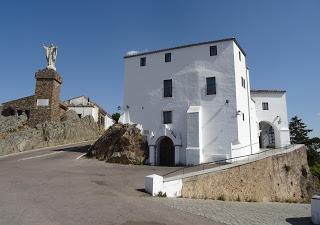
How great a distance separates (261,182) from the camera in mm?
22203

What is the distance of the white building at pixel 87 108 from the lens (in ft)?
161

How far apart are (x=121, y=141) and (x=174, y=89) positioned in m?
6.54

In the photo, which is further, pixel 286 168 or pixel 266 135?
pixel 266 135

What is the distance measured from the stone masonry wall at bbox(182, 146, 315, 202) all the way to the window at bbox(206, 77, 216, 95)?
697cm

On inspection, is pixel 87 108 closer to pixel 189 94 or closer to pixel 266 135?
pixel 189 94

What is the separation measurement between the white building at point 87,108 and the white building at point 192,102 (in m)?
22.4

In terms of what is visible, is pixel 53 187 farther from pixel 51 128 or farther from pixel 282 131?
pixel 282 131

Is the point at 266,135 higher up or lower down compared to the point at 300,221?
higher up

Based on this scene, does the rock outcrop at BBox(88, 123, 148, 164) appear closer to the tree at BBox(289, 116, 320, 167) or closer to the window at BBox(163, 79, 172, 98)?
the window at BBox(163, 79, 172, 98)

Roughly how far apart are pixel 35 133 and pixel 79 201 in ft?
82.7

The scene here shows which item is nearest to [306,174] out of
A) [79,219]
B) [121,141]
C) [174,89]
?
[174,89]

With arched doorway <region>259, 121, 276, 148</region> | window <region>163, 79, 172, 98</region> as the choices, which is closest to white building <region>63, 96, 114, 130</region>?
window <region>163, 79, 172, 98</region>

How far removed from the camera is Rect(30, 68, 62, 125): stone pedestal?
3478 centimetres

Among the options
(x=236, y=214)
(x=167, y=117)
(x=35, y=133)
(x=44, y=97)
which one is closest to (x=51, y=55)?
(x=44, y=97)
